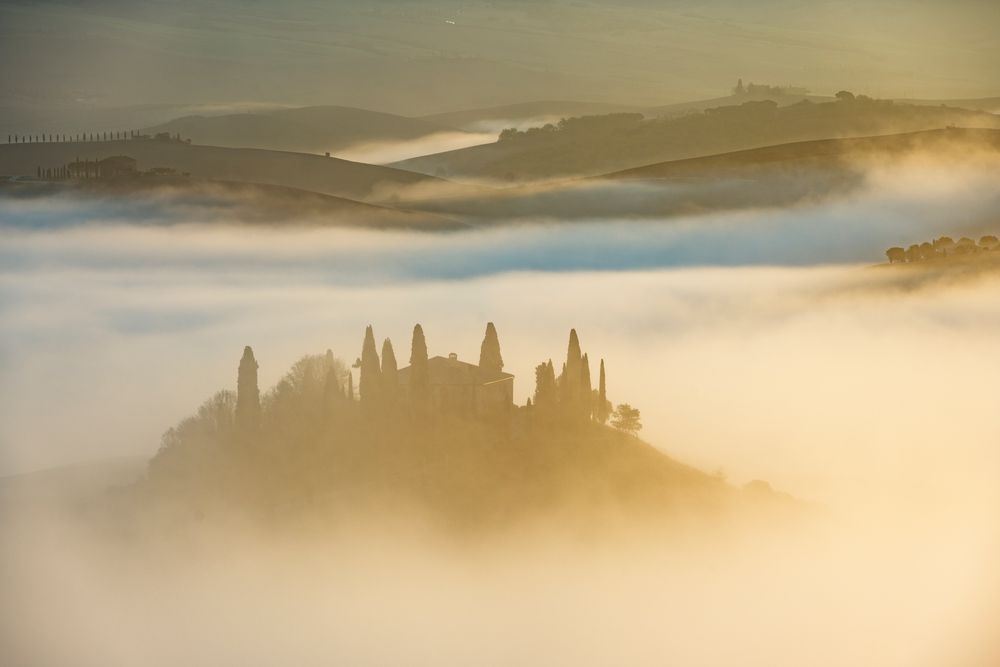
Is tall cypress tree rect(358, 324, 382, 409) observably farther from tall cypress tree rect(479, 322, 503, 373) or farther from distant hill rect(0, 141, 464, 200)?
distant hill rect(0, 141, 464, 200)

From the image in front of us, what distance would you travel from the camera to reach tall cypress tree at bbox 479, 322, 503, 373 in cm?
4572

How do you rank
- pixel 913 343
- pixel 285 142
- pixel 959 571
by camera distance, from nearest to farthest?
pixel 959 571 → pixel 913 343 → pixel 285 142

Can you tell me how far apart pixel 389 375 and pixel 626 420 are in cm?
798

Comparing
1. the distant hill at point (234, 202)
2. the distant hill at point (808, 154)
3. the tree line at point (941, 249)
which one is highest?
the distant hill at point (808, 154)

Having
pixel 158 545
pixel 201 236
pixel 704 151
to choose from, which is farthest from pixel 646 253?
pixel 158 545

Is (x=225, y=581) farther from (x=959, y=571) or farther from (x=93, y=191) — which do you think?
(x=959, y=571)

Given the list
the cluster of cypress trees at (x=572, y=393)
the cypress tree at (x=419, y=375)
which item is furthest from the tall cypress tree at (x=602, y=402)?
the cypress tree at (x=419, y=375)

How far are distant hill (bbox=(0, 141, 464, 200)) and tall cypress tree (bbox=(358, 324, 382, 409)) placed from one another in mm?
7551

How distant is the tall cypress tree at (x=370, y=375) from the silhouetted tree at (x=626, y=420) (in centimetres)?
790

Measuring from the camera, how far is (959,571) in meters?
44.2

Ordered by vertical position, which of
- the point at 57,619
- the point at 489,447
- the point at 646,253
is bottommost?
the point at 57,619

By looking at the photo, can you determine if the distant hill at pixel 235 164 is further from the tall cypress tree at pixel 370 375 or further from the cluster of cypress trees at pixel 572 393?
the cluster of cypress trees at pixel 572 393

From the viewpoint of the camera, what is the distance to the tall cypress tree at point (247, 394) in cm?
4644

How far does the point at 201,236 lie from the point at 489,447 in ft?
47.5
